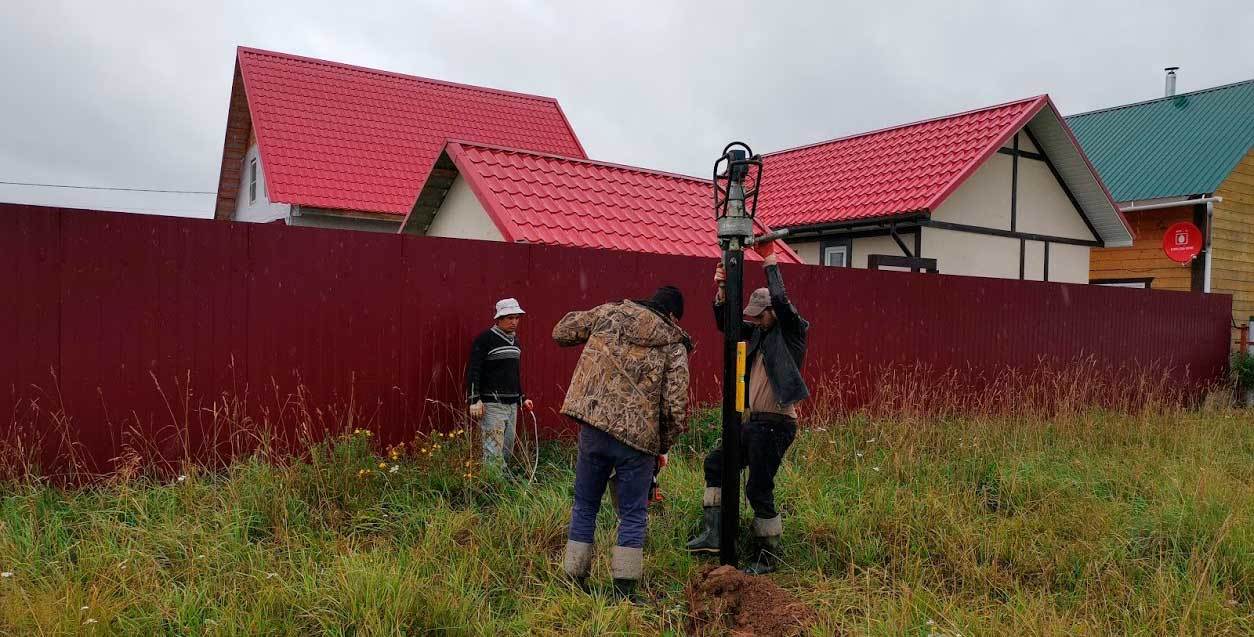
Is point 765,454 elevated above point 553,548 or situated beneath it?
elevated above

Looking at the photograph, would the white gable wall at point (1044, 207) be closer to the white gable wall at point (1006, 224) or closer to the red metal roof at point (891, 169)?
the white gable wall at point (1006, 224)

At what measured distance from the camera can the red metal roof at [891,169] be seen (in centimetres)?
1252

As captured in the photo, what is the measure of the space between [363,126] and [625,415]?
51.2 feet

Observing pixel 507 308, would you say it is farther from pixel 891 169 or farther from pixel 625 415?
pixel 891 169

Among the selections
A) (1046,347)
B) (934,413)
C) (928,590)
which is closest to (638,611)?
(928,590)

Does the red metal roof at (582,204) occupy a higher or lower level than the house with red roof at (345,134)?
lower

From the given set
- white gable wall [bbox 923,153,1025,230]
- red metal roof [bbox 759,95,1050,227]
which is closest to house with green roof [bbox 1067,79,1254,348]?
white gable wall [bbox 923,153,1025,230]

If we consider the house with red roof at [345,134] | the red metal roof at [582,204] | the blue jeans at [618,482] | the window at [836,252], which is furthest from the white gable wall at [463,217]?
the window at [836,252]

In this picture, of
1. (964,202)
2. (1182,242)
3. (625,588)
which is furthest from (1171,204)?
(625,588)

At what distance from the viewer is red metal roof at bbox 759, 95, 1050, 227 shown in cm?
1252

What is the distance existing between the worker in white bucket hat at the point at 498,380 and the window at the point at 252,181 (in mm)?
14815

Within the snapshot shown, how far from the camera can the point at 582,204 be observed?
9453mm

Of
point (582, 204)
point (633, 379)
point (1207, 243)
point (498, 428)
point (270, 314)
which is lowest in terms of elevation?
point (498, 428)

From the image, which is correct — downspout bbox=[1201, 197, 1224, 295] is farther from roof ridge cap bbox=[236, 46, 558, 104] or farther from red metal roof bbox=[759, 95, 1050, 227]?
roof ridge cap bbox=[236, 46, 558, 104]
